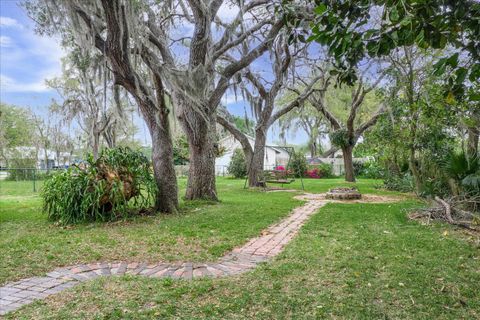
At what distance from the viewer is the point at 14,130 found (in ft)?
84.5

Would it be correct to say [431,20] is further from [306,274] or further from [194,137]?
[194,137]

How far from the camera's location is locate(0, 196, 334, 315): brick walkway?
112 inches

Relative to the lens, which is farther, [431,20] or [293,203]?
[293,203]

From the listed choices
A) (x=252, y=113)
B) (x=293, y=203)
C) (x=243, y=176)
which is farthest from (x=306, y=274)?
(x=243, y=176)

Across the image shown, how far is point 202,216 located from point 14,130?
25.4 meters

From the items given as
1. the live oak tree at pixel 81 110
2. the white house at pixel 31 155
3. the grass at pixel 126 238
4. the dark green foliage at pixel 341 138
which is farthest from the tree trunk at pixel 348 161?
the white house at pixel 31 155

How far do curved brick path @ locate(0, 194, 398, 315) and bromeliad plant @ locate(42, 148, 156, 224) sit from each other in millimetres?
2489

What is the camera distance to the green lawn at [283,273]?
8.14 ft

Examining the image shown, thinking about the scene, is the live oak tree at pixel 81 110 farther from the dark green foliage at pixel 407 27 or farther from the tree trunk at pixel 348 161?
the dark green foliage at pixel 407 27

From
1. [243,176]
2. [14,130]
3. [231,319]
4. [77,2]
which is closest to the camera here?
[231,319]

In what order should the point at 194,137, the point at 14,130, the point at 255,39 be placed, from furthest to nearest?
the point at 14,130, the point at 255,39, the point at 194,137

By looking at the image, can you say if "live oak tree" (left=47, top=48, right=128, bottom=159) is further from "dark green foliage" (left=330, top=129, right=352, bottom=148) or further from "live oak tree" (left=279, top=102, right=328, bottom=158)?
"live oak tree" (left=279, top=102, right=328, bottom=158)

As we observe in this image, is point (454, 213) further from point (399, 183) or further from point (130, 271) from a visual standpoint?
point (399, 183)

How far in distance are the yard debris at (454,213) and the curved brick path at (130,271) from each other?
3.09 metres
